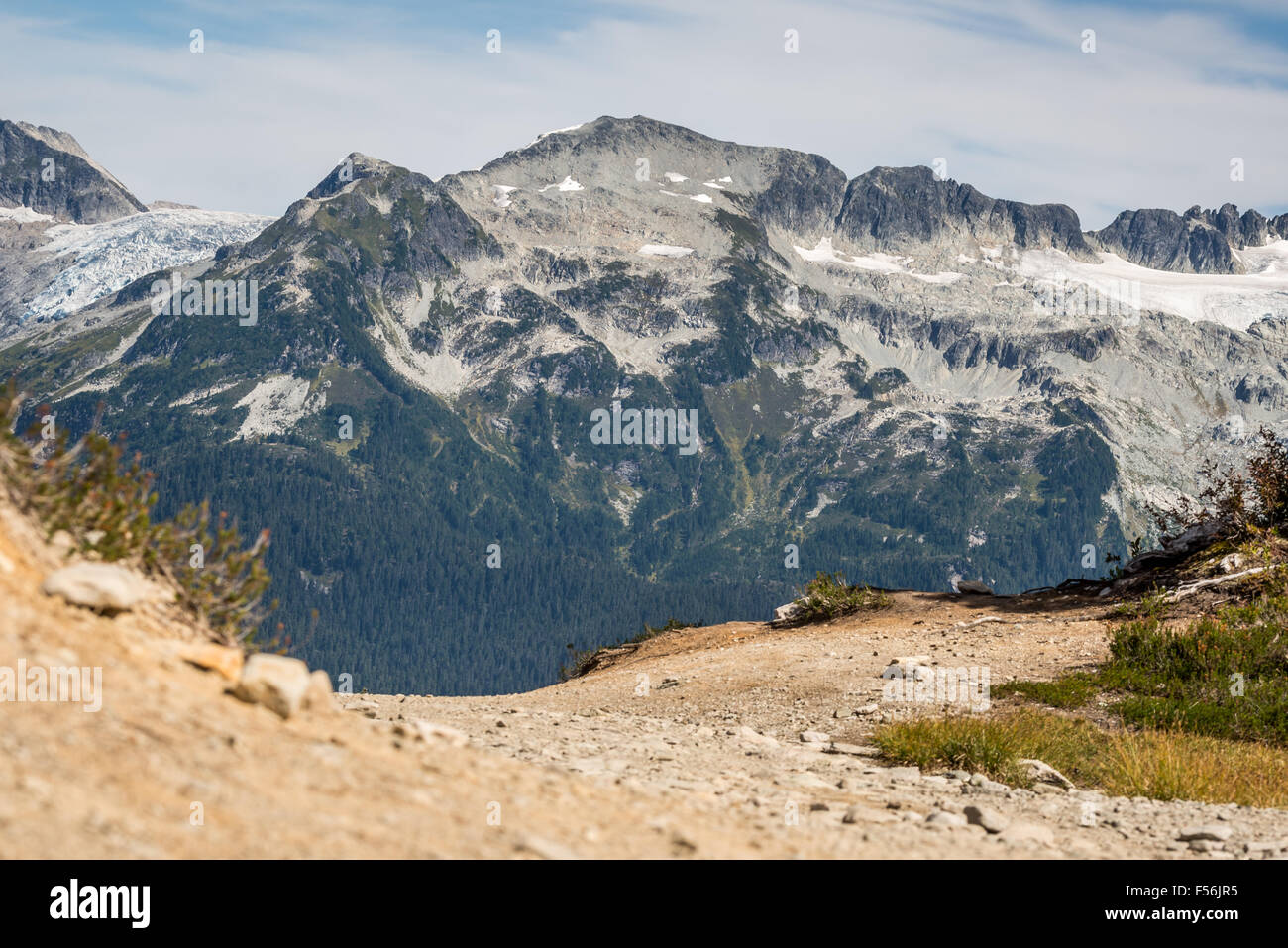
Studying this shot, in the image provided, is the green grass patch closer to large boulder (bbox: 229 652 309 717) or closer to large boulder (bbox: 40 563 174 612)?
large boulder (bbox: 229 652 309 717)

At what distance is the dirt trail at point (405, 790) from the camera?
7445 millimetres

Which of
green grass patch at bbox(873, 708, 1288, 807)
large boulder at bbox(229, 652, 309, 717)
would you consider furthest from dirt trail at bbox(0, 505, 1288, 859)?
green grass patch at bbox(873, 708, 1288, 807)

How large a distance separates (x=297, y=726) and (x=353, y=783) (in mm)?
1208

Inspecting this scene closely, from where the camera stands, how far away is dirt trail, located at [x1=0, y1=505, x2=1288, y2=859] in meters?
7.45

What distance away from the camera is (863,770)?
50.9 ft

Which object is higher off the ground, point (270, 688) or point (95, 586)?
point (95, 586)

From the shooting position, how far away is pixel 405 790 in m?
8.71

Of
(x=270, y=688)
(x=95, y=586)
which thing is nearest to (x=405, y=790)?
(x=270, y=688)

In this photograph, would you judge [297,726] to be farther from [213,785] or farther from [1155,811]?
[1155,811]

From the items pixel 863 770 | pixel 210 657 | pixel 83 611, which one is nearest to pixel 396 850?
pixel 210 657

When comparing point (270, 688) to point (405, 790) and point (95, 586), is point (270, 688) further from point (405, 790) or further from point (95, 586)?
point (95, 586)

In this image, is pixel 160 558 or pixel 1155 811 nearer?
pixel 160 558
